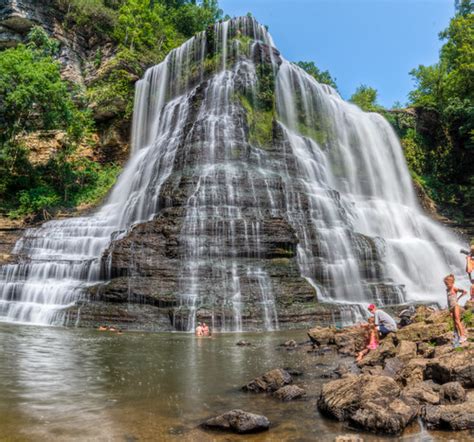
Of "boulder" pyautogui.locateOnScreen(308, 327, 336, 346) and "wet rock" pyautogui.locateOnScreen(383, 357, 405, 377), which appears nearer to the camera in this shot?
"wet rock" pyautogui.locateOnScreen(383, 357, 405, 377)

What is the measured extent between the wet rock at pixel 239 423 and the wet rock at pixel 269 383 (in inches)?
65.9

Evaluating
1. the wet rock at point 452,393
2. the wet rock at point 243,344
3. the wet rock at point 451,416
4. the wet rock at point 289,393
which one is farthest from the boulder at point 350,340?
the wet rock at point 451,416

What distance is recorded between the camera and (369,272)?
2061 cm

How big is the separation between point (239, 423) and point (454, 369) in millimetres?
3480

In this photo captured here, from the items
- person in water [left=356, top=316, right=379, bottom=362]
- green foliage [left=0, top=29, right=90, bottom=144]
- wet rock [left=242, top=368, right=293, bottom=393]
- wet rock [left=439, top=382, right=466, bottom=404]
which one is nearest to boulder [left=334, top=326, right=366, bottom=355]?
person in water [left=356, top=316, right=379, bottom=362]

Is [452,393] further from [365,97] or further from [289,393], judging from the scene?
[365,97]

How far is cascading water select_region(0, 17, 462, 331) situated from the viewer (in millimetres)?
17984

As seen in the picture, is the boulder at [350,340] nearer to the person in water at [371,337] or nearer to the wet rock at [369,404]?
the person in water at [371,337]

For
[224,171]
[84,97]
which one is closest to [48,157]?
[84,97]

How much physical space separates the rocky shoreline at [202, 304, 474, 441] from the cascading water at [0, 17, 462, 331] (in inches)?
305

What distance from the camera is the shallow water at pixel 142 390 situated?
204 inches

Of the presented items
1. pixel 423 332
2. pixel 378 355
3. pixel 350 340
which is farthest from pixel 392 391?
pixel 350 340

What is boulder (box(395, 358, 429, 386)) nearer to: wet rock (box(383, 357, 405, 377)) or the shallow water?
wet rock (box(383, 357, 405, 377))

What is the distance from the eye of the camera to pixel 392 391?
5820mm
